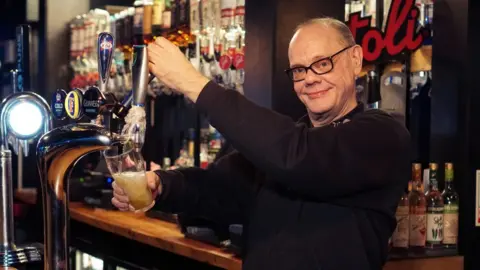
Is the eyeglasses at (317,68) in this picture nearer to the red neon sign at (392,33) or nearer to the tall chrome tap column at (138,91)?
the tall chrome tap column at (138,91)

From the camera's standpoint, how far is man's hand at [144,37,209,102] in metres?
1.68

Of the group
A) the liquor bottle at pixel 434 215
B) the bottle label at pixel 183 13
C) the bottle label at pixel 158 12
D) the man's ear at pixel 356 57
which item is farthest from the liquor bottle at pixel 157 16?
the man's ear at pixel 356 57

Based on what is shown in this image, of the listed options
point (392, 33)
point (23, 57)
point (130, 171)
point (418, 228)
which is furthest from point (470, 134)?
point (130, 171)

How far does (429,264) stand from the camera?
3.51 meters

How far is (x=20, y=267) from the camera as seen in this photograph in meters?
2.23

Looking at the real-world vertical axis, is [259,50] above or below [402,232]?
above

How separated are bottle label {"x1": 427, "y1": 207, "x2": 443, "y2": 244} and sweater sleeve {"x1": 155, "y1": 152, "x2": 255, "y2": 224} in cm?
165

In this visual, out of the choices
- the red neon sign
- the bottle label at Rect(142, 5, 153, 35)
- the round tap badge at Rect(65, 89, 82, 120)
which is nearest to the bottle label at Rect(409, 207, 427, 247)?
the red neon sign

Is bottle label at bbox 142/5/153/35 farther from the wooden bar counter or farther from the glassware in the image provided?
the glassware

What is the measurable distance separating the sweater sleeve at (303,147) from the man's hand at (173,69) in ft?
0.08

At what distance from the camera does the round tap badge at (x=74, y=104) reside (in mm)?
1662

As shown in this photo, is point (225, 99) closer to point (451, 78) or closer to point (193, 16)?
point (451, 78)

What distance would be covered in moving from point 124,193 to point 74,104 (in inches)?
9.6

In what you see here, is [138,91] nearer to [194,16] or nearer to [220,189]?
[220,189]
